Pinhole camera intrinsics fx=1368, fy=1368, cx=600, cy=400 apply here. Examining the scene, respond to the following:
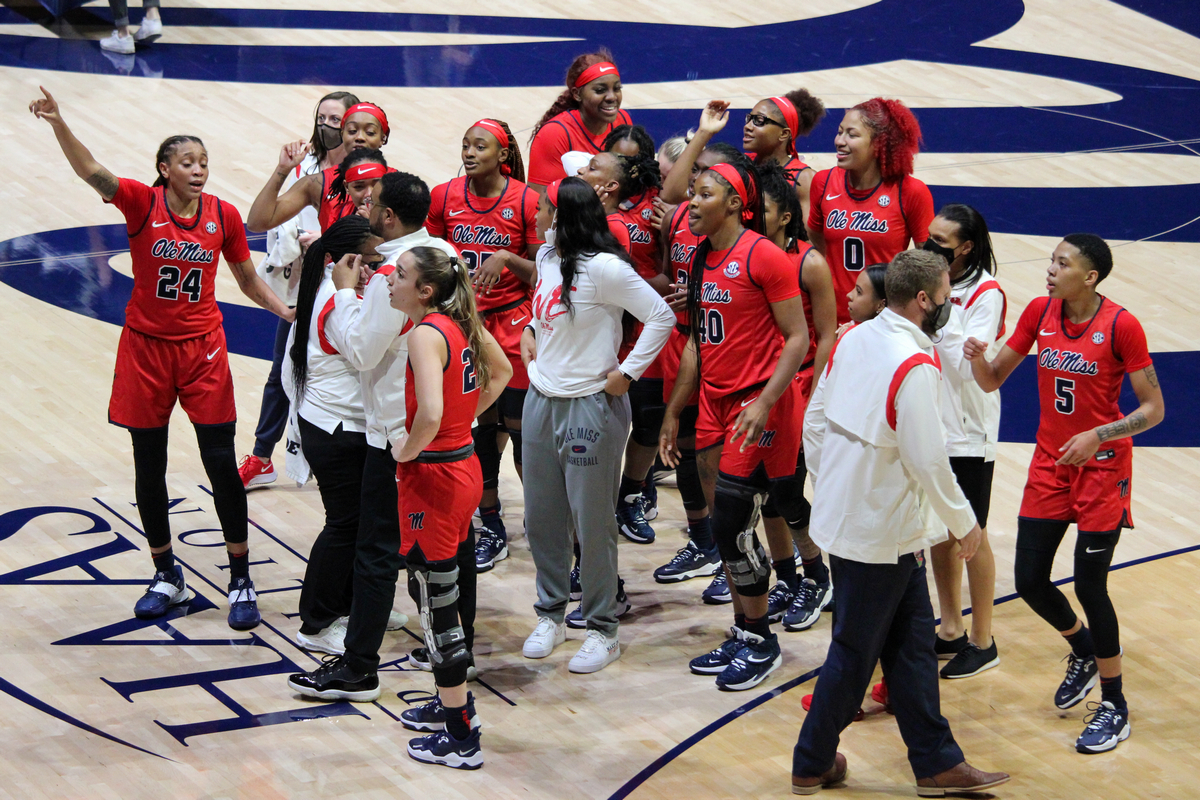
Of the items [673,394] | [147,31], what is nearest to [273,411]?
[673,394]

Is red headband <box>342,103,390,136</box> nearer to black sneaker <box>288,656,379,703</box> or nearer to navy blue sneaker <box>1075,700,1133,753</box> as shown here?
black sneaker <box>288,656,379,703</box>

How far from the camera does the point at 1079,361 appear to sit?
4625 mm

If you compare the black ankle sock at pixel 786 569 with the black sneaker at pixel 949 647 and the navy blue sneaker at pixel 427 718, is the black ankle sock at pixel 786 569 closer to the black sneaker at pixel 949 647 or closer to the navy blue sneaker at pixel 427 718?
the black sneaker at pixel 949 647

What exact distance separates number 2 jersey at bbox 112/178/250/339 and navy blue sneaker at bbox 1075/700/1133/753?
3591 mm

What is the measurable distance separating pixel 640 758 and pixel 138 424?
2.33 m

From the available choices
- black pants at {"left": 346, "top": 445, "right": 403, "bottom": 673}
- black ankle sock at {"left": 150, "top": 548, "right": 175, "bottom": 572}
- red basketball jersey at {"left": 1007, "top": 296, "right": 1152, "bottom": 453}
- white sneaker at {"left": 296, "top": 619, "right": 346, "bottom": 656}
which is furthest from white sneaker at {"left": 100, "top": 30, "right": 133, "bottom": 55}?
red basketball jersey at {"left": 1007, "top": 296, "right": 1152, "bottom": 453}

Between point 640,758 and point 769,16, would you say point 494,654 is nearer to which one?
point 640,758

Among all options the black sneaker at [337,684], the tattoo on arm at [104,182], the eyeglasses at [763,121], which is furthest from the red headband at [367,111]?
the black sneaker at [337,684]

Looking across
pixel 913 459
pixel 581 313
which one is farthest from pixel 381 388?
pixel 913 459

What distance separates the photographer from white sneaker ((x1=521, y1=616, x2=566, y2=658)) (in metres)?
5.29

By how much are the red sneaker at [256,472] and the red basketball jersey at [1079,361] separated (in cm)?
359

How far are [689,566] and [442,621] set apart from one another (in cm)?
178

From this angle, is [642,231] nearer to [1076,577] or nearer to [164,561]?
[1076,577]

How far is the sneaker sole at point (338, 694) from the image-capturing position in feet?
15.9
